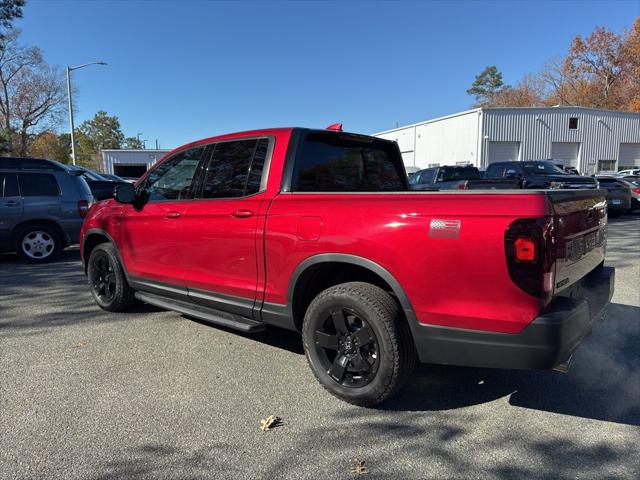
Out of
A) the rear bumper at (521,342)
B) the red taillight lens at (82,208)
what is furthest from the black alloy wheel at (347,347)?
the red taillight lens at (82,208)

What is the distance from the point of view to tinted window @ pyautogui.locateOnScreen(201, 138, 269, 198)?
366 centimetres

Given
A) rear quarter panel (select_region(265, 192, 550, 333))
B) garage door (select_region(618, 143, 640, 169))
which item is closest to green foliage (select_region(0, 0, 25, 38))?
rear quarter panel (select_region(265, 192, 550, 333))

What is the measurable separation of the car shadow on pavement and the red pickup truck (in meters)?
0.48

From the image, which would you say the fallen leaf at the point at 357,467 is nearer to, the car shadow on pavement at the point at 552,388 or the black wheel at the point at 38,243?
the car shadow on pavement at the point at 552,388

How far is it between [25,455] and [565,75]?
2566 inches

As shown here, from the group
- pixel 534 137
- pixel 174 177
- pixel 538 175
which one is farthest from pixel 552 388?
pixel 534 137

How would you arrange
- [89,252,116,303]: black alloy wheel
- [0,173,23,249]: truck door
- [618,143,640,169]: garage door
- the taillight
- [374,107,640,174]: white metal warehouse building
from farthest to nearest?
[618,143,640,169]: garage door < [374,107,640,174]: white metal warehouse building < [0,173,23,249]: truck door < [89,252,116,303]: black alloy wheel < the taillight

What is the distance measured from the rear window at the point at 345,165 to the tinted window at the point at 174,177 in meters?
1.14

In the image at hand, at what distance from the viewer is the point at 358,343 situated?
3047 millimetres

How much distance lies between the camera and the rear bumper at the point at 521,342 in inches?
94.9

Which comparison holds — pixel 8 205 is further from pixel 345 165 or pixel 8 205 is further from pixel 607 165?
pixel 607 165

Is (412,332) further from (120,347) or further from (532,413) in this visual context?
(120,347)

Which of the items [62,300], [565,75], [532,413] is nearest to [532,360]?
[532,413]

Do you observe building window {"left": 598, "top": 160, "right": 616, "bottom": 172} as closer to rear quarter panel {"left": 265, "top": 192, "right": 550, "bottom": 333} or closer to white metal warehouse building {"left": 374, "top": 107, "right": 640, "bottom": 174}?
white metal warehouse building {"left": 374, "top": 107, "right": 640, "bottom": 174}
